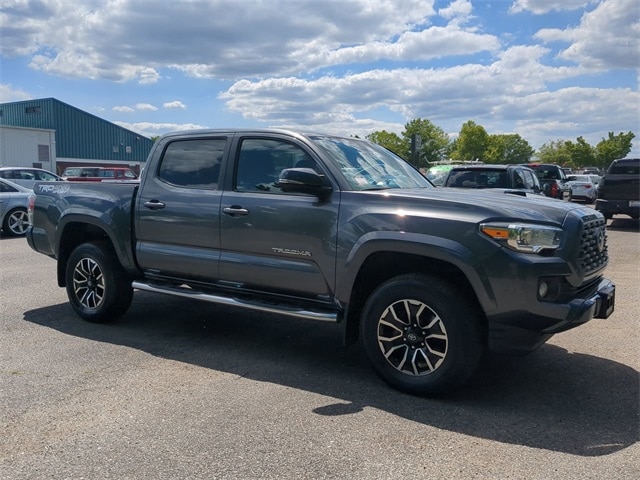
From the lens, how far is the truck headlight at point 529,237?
12.5 ft

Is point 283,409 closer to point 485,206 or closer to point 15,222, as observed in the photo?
point 485,206

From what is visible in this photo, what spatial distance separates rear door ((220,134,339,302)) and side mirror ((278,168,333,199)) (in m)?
0.08

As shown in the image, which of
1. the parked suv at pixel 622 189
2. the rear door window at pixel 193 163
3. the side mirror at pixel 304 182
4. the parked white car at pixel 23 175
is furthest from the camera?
the parked white car at pixel 23 175

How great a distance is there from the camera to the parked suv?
15773 millimetres

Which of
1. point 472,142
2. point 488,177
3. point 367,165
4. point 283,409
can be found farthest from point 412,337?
point 472,142

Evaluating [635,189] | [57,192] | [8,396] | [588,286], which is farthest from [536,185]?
[8,396]

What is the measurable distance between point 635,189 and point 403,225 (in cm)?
1413

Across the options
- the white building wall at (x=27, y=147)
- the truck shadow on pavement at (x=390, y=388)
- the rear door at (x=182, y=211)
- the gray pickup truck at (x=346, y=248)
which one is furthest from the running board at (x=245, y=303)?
the white building wall at (x=27, y=147)

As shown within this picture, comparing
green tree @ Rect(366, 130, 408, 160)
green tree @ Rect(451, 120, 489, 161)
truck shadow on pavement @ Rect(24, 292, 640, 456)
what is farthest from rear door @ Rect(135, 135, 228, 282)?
green tree @ Rect(451, 120, 489, 161)

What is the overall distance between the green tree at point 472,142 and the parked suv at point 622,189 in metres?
80.3

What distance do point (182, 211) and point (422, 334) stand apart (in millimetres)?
2497

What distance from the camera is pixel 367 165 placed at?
5.10 metres

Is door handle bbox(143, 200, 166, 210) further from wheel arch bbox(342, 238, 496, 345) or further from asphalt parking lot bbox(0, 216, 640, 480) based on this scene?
wheel arch bbox(342, 238, 496, 345)

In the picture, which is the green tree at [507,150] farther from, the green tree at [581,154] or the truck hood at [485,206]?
the truck hood at [485,206]
